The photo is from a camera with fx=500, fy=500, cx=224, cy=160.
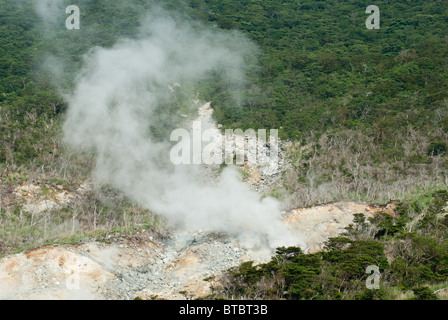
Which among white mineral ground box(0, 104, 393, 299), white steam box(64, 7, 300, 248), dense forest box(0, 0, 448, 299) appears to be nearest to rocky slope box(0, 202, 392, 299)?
white mineral ground box(0, 104, 393, 299)

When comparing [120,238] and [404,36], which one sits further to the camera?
[404,36]

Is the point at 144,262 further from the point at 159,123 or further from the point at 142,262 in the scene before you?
the point at 159,123

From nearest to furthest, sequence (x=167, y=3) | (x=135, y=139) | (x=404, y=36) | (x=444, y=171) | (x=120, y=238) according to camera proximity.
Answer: (x=120, y=238)
(x=444, y=171)
(x=135, y=139)
(x=404, y=36)
(x=167, y=3)

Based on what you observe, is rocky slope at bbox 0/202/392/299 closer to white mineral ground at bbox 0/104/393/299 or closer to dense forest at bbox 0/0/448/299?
white mineral ground at bbox 0/104/393/299

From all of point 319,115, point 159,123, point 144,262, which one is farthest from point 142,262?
point 319,115

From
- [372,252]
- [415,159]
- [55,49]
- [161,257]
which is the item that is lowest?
[161,257]

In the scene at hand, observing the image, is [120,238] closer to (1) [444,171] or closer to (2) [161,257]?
(2) [161,257]
